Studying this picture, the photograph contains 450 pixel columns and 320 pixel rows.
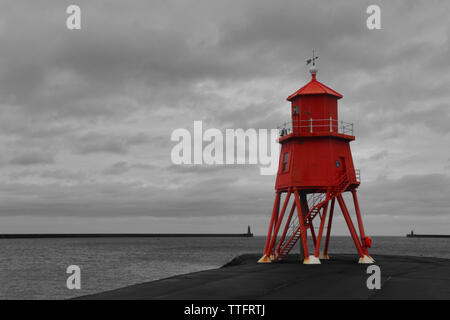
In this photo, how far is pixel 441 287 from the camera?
819 inches

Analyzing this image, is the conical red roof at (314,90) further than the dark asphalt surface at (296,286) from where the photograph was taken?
Yes

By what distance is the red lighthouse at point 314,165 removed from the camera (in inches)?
1265

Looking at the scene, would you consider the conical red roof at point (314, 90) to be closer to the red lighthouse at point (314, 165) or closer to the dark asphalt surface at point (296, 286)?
the red lighthouse at point (314, 165)

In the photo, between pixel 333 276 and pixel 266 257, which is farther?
pixel 266 257

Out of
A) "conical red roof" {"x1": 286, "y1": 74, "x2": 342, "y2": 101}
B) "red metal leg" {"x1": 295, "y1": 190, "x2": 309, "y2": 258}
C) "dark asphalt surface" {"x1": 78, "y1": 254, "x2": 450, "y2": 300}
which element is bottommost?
"dark asphalt surface" {"x1": 78, "y1": 254, "x2": 450, "y2": 300}

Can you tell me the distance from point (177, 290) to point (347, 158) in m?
17.6

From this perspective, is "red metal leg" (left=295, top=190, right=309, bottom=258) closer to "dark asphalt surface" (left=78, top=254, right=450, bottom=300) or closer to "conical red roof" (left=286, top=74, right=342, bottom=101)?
"dark asphalt surface" (left=78, top=254, right=450, bottom=300)

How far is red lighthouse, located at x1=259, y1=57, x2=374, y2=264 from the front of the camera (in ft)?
105

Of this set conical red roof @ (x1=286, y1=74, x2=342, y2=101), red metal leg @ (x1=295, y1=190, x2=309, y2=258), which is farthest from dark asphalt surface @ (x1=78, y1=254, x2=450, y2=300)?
conical red roof @ (x1=286, y1=74, x2=342, y2=101)

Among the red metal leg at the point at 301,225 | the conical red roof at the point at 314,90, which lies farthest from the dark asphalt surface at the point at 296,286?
the conical red roof at the point at 314,90

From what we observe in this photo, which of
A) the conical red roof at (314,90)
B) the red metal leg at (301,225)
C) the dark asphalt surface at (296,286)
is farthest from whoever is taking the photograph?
the conical red roof at (314,90)

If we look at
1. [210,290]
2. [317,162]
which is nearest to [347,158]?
[317,162]

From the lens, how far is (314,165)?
106 feet
